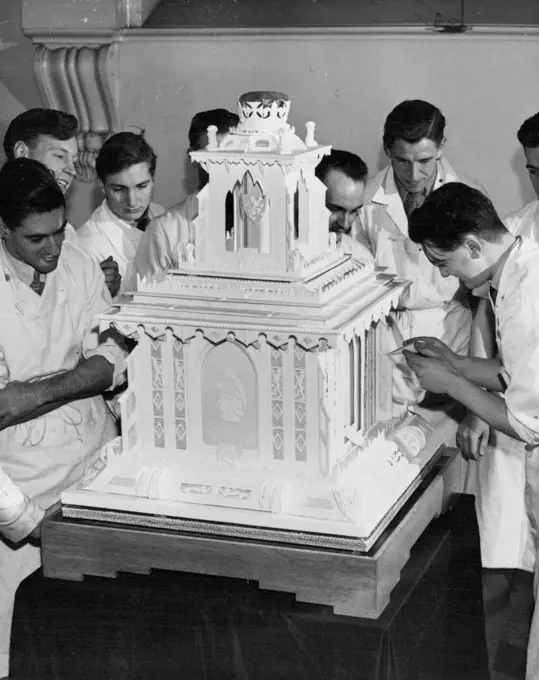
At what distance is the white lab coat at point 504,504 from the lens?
262cm

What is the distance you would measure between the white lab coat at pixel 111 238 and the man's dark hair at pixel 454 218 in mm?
1296

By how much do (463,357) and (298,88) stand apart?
1.90 m

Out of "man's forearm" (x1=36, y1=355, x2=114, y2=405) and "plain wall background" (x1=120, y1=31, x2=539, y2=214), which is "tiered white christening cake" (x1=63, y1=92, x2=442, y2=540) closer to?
"man's forearm" (x1=36, y1=355, x2=114, y2=405)

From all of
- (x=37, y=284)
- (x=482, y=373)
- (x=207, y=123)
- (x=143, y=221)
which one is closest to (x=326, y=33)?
(x=207, y=123)

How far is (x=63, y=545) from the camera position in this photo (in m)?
2.42

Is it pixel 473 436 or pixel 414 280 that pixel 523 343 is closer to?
pixel 473 436

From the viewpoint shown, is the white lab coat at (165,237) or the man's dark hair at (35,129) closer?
the man's dark hair at (35,129)

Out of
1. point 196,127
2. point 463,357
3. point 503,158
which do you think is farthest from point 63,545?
point 503,158

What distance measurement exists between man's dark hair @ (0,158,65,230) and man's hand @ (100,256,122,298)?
1.90ft

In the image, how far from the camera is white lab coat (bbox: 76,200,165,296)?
3.48 m

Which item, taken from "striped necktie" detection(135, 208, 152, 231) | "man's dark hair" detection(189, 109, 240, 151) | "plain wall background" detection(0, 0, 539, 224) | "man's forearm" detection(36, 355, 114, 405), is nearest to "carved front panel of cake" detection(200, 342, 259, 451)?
"man's forearm" detection(36, 355, 114, 405)

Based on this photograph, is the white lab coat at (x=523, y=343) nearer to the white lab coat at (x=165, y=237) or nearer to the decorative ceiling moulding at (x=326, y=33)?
the white lab coat at (x=165, y=237)

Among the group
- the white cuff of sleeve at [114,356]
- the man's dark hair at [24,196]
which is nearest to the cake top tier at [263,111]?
the man's dark hair at [24,196]

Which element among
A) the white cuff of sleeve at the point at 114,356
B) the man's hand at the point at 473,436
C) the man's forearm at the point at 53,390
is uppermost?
the white cuff of sleeve at the point at 114,356
